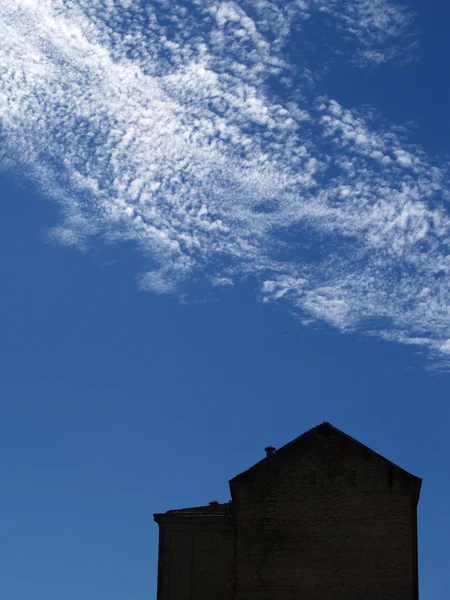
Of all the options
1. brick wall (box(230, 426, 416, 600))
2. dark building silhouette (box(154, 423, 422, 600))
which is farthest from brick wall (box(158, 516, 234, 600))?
brick wall (box(230, 426, 416, 600))

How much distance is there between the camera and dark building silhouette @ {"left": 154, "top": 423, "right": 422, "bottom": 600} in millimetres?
36594

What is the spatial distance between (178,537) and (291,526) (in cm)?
534

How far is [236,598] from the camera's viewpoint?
121ft

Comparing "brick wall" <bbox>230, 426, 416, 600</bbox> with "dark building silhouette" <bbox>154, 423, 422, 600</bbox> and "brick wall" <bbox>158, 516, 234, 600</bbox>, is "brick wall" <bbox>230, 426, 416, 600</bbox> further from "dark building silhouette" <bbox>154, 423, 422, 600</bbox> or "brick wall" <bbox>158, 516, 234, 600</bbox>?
"brick wall" <bbox>158, 516, 234, 600</bbox>

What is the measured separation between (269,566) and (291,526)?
6.36ft

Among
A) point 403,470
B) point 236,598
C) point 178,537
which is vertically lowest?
point 236,598

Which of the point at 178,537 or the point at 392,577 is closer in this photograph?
the point at 392,577

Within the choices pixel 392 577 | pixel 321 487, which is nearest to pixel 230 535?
pixel 321 487

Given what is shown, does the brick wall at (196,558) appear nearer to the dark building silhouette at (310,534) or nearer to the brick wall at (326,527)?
the dark building silhouette at (310,534)

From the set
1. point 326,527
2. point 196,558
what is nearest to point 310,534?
point 326,527

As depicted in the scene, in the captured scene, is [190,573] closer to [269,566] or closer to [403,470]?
[269,566]

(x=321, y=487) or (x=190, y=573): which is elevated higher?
(x=321, y=487)

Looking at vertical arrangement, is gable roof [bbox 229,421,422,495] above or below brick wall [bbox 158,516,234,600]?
above

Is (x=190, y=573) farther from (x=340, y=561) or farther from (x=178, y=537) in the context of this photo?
(x=340, y=561)
